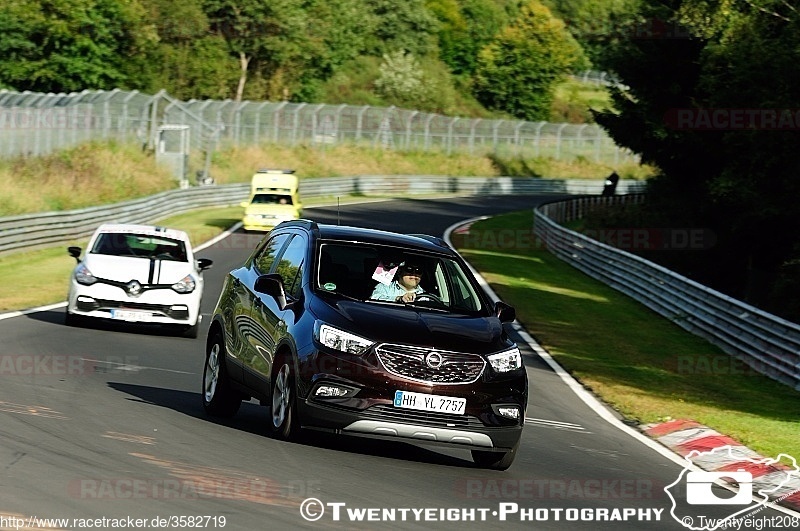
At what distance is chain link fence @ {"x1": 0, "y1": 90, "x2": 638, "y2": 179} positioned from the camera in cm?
4712

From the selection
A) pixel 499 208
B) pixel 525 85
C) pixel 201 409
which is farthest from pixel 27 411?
pixel 525 85

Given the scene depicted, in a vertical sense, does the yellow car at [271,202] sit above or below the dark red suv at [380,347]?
below

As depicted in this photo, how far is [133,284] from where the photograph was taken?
19.4m

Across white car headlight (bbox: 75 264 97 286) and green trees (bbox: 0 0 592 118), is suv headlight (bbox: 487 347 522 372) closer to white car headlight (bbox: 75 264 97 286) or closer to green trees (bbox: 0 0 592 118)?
white car headlight (bbox: 75 264 97 286)

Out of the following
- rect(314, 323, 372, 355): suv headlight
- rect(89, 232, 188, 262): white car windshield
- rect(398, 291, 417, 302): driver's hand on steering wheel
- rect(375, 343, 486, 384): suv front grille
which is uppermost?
rect(398, 291, 417, 302): driver's hand on steering wheel

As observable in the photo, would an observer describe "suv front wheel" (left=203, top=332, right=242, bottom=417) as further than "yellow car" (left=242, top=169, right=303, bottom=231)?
No

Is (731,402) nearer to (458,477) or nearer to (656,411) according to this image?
(656,411)

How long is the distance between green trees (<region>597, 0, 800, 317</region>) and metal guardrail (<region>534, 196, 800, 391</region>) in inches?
129

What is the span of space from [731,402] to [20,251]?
20.0 meters

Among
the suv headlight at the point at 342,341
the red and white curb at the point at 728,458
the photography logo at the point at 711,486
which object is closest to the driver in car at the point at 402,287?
the suv headlight at the point at 342,341

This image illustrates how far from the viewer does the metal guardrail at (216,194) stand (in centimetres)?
3394

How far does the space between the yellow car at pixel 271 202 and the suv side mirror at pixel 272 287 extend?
32139 millimetres

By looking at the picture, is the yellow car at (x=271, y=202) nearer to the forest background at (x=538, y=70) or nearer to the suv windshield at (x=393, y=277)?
the forest background at (x=538, y=70)

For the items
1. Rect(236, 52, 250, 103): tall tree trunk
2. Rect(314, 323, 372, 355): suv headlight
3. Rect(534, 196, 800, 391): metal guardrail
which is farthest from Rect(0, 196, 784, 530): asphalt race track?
Rect(236, 52, 250, 103): tall tree trunk
